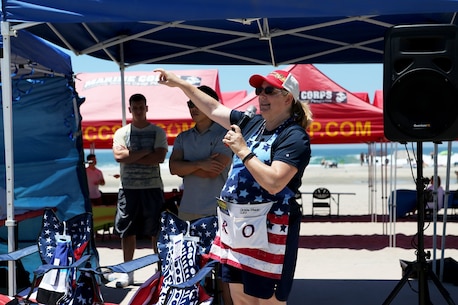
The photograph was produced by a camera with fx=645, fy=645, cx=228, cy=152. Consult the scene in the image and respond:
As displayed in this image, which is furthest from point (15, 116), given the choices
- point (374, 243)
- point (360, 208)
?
point (360, 208)

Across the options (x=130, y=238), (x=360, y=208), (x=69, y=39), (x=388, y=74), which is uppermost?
(x=69, y=39)

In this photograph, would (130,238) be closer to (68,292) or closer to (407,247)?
(68,292)

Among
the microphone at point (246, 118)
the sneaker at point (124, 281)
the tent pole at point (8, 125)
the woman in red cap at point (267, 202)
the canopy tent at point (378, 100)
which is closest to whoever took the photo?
the woman in red cap at point (267, 202)

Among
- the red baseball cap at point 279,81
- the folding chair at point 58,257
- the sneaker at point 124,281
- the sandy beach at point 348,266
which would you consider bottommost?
the sandy beach at point 348,266

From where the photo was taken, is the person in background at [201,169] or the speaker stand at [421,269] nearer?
the speaker stand at [421,269]

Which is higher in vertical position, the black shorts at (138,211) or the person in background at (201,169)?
the person in background at (201,169)

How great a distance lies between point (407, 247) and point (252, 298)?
5.69m

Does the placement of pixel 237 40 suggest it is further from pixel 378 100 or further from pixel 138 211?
pixel 378 100

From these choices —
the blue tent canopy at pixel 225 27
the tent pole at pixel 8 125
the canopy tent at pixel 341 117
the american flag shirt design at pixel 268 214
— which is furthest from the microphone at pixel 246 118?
the canopy tent at pixel 341 117

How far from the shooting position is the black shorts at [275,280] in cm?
293

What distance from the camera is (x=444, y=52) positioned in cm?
345

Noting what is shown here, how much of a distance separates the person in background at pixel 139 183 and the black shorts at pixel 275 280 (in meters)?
2.46

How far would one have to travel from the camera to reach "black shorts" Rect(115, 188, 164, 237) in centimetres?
543

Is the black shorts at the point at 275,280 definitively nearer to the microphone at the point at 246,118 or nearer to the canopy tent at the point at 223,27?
the microphone at the point at 246,118
